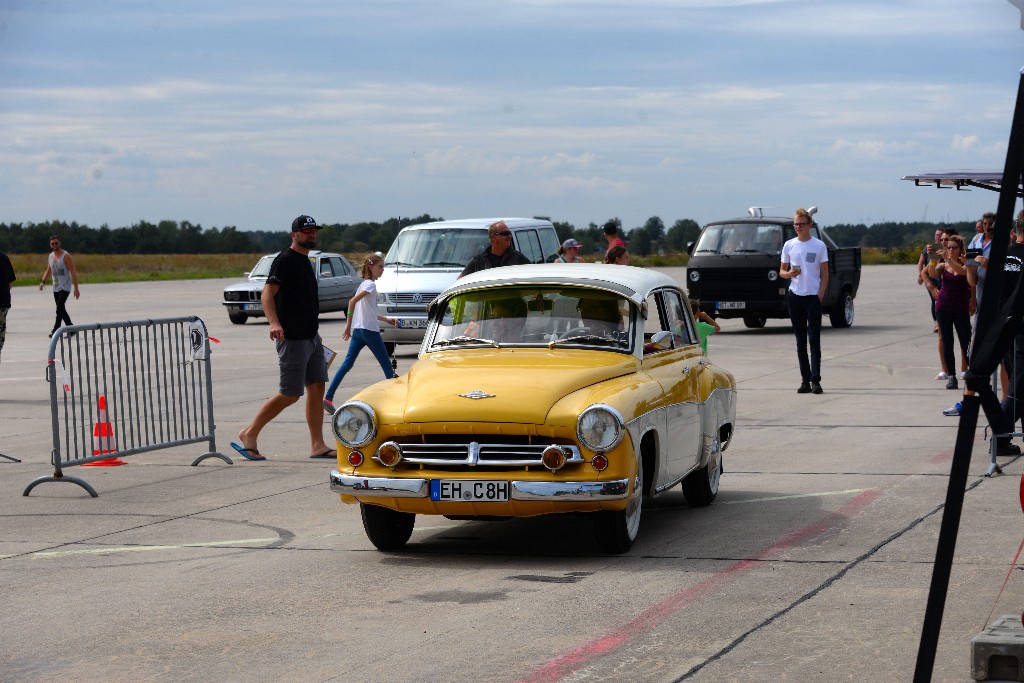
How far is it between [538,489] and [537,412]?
413 millimetres

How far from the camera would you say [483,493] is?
25.5ft

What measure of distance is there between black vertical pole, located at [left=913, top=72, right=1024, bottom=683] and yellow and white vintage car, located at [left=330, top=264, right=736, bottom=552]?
3.44 metres

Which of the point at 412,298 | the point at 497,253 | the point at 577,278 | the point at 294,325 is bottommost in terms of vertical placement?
the point at 412,298

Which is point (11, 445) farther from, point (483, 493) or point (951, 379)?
point (951, 379)

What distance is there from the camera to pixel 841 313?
29.2 m

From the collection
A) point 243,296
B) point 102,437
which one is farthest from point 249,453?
point 243,296

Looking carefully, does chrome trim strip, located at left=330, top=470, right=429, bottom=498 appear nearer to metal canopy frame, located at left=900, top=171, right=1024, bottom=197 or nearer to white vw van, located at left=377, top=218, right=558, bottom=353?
A: metal canopy frame, located at left=900, top=171, right=1024, bottom=197

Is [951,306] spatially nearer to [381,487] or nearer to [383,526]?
[383,526]

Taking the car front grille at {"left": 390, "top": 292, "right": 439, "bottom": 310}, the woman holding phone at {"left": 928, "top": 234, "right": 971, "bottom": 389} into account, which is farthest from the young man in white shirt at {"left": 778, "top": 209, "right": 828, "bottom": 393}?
the car front grille at {"left": 390, "top": 292, "right": 439, "bottom": 310}

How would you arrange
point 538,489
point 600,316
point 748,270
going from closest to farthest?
point 538,489 → point 600,316 → point 748,270

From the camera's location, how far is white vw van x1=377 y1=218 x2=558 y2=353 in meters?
23.1

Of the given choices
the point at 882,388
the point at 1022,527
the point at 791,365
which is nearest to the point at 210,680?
the point at 1022,527

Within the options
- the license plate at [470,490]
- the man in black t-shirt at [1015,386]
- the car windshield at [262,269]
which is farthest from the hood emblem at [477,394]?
the car windshield at [262,269]

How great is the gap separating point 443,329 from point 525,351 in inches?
26.5
